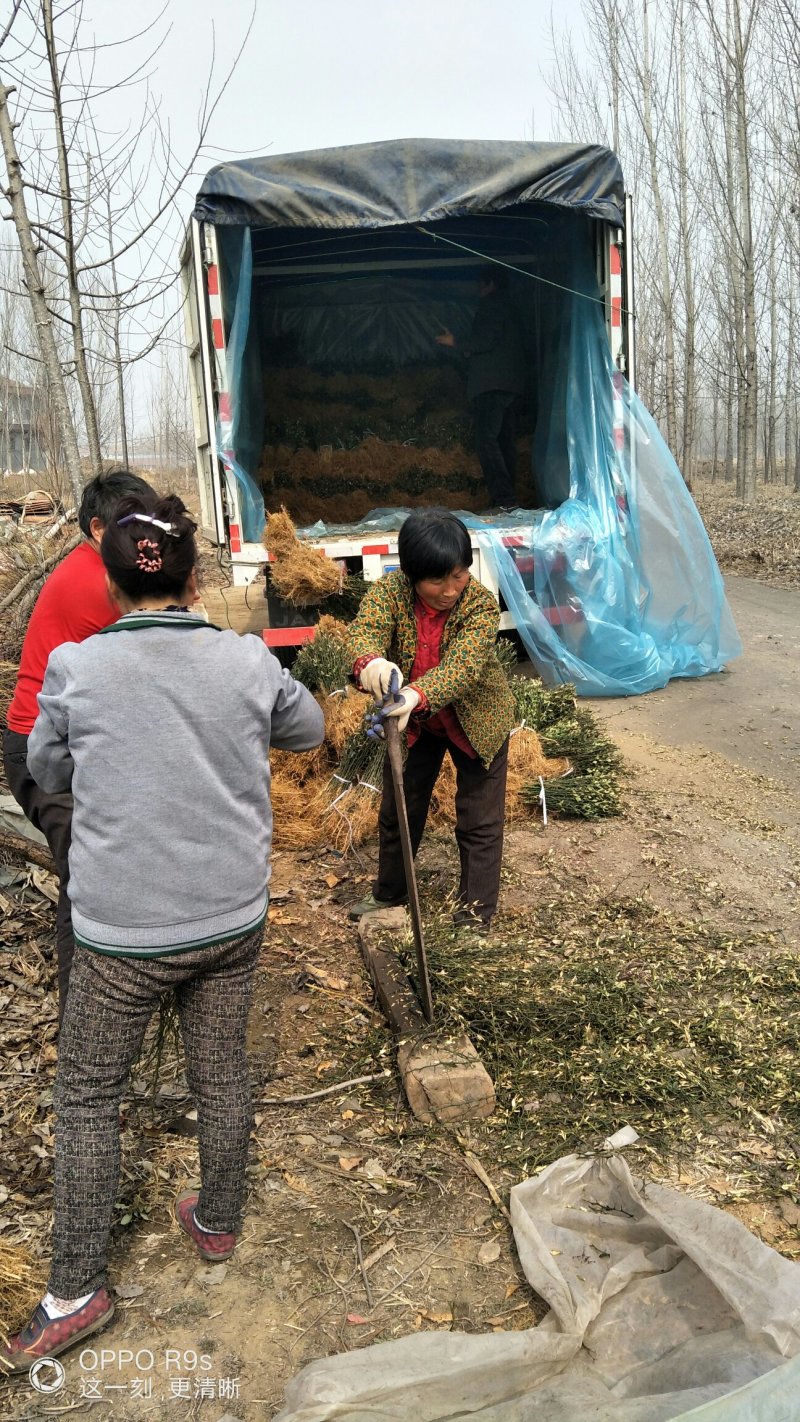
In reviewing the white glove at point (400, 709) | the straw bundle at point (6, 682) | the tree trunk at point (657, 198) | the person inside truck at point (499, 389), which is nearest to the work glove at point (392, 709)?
the white glove at point (400, 709)

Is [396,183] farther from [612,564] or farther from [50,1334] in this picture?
[50,1334]

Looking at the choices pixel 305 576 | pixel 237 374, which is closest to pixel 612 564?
pixel 305 576

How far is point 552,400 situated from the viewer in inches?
298

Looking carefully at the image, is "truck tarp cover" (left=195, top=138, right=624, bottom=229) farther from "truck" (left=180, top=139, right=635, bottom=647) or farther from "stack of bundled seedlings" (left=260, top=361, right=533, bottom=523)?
"stack of bundled seedlings" (left=260, top=361, right=533, bottom=523)

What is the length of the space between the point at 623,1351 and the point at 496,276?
27.7 feet

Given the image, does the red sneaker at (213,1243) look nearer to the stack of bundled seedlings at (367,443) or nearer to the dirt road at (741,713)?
the dirt road at (741,713)

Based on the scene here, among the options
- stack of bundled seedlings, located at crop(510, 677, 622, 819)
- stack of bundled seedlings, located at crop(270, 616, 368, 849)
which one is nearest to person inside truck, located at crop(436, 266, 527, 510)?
stack of bundled seedlings, located at crop(510, 677, 622, 819)

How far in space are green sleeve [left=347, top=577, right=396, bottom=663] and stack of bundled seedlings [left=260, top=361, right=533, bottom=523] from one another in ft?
17.4

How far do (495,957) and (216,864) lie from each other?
4.90 ft

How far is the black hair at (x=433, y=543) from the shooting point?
306 cm

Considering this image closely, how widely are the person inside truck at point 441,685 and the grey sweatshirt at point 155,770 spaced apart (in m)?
0.87

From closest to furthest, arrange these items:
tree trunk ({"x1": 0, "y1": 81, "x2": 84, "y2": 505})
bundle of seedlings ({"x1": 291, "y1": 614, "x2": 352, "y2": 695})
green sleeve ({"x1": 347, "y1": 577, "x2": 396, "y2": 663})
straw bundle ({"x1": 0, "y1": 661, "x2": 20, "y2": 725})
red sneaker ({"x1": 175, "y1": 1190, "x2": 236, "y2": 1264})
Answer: red sneaker ({"x1": 175, "y1": 1190, "x2": 236, "y2": 1264}), green sleeve ({"x1": 347, "y1": 577, "x2": 396, "y2": 663}), straw bundle ({"x1": 0, "y1": 661, "x2": 20, "y2": 725}), tree trunk ({"x1": 0, "y1": 81, "x2": 84, "y2": 505}), bundle of seedlings ({"x1": 291, "y1": 614, "x2": 352, "y2": 695})

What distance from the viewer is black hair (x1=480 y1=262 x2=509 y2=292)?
28.2 feet

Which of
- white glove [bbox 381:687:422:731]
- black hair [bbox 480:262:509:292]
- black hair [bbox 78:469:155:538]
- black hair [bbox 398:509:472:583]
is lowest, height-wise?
white glove [bbox 381:687:422:731]
